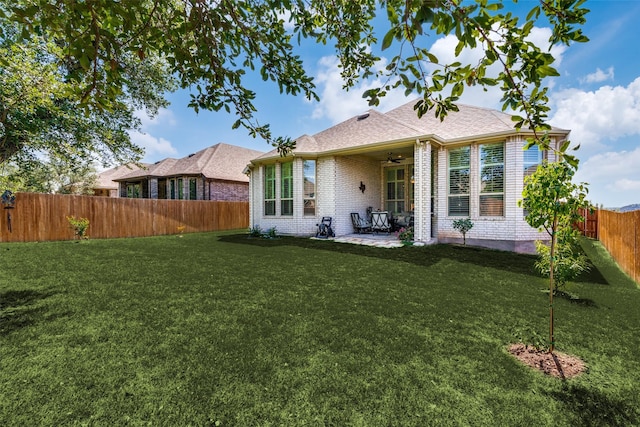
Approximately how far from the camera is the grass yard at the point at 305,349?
6.63ft

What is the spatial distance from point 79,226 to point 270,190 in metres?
8.33

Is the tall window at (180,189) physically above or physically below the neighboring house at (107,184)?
below

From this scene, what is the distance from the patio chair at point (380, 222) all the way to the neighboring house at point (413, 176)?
1.06 m

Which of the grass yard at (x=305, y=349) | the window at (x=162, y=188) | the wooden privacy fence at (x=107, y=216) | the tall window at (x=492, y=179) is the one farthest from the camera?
the window at (x=162, y=188)

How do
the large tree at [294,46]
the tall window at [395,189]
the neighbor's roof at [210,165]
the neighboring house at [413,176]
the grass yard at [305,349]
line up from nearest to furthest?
1. the large tree at [294,46]
2. the grass yard at [305,349]
3. the neighboring house at [413,176]
4. the tall window at [395,189]
5. the neighbor's roof at [210,165]

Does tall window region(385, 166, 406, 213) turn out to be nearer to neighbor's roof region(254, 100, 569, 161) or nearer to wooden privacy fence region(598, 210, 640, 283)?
neighbor's roof region(254, 100, 569, 161)

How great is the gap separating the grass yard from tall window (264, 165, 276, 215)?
25.2 feet

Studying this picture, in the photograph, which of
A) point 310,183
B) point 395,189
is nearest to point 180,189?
point 310,183

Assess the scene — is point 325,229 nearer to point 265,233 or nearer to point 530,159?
point 265,233

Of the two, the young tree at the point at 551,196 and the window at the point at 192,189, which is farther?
the window at the point at 192,189

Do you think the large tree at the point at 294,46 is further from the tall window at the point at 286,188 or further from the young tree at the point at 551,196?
the tall window at the point at 286,188

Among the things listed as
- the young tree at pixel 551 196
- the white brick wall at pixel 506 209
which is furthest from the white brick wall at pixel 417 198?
the young tree at pixel 551 196

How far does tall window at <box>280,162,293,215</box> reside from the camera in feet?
41.3

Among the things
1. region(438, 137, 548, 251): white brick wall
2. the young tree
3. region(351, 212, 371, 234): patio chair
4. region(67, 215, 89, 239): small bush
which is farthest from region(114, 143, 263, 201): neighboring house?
the young tree
